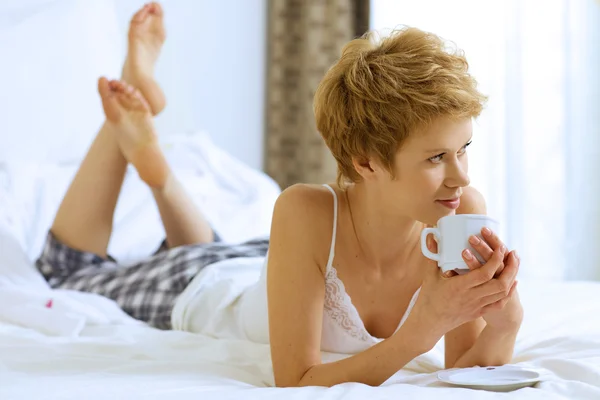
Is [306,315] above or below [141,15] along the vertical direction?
below

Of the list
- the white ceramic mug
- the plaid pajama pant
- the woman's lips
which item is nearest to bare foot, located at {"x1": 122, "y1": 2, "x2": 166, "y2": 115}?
the plaid pajama pant

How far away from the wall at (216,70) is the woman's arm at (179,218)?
111 cm

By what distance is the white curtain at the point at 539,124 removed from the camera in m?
3.18

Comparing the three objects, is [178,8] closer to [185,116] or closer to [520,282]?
[185,116]

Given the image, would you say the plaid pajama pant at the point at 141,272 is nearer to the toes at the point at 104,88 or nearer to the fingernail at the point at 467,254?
the toes at the point at 104,88

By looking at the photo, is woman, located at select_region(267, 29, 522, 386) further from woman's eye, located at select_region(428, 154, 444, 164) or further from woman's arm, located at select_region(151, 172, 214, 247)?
woman's arm, located at select_region(151, 172, 214, 247)

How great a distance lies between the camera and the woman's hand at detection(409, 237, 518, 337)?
1004 millimetres

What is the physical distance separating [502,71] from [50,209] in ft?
6.58

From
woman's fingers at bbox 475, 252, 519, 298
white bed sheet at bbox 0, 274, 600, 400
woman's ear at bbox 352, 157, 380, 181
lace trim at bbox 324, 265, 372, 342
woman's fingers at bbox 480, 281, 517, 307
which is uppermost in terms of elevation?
woman's ear at bbox 352, 157, 380, 181

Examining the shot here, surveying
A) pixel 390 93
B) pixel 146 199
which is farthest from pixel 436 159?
pixel 146 199

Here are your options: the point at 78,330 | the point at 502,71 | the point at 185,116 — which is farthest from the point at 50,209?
the point at 502,71

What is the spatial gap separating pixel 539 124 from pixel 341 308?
2232 mm

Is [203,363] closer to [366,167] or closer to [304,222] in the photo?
[304,222]

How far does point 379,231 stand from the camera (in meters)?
1.30
